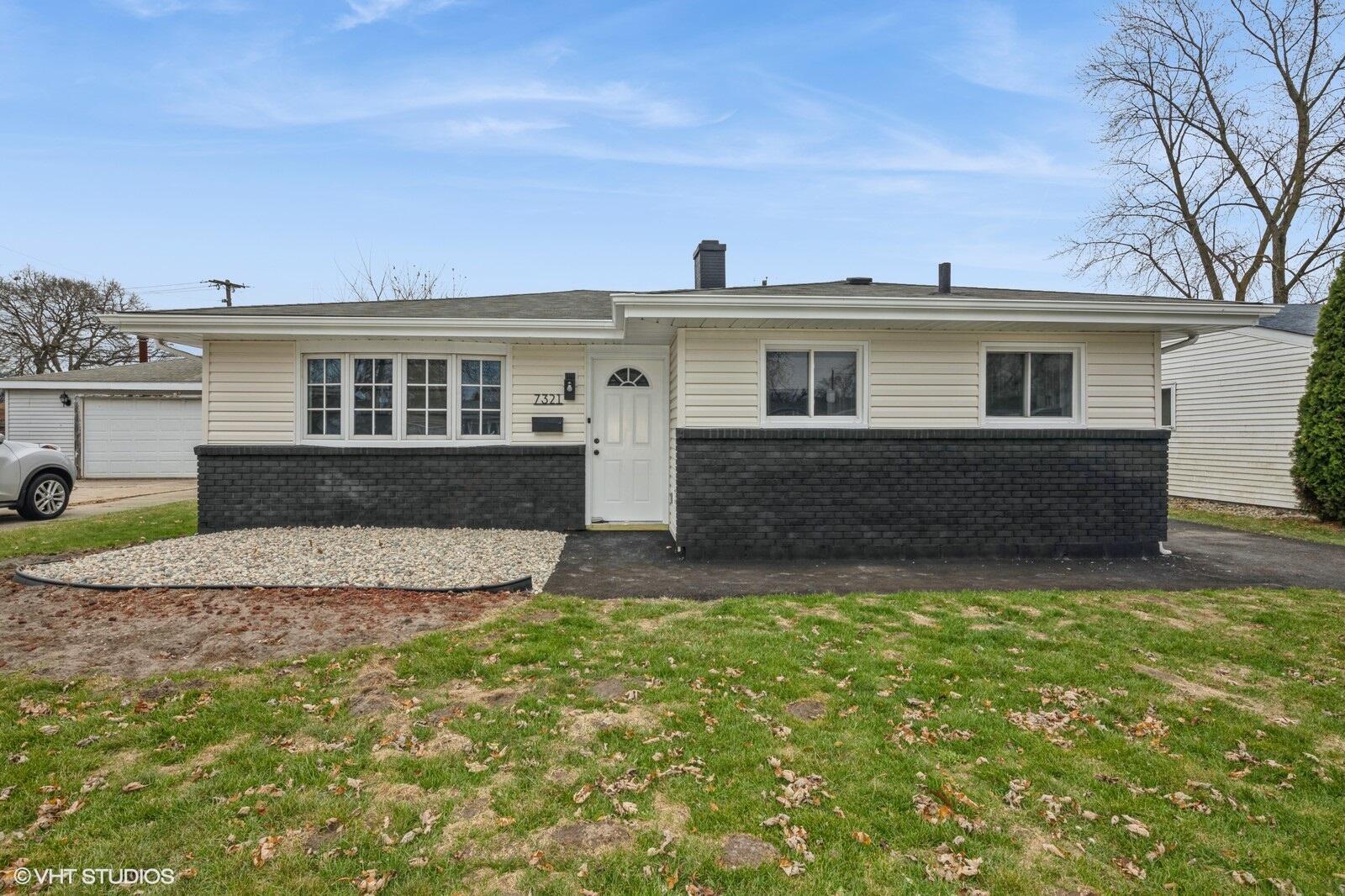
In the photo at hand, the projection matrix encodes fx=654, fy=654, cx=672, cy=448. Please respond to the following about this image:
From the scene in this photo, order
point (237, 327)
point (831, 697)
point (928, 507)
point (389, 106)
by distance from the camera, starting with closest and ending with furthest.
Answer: point (831, 697) → point (928, 507) → point (237, 327) → point (389, 106)

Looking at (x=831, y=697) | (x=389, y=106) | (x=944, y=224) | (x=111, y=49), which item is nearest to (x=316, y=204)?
(x=389, y=106)

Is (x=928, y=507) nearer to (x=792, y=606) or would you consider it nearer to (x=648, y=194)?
(x=792, y=606)

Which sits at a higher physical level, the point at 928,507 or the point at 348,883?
the point at 928,507

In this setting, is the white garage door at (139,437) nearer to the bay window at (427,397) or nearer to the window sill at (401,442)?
the window sill at (401,442)

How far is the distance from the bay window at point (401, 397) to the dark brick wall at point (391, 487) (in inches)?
10.6

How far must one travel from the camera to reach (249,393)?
809cm

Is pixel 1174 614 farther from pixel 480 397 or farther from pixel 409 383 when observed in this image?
pixel 409 383

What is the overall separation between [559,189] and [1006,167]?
11.5 metres

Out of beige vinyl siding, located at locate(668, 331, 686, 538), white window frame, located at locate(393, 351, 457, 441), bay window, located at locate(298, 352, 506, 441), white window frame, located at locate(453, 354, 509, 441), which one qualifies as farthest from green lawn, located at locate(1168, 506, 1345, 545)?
white window frame, located at locate(393, 351, 457, 441)

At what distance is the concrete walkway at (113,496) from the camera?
988cm

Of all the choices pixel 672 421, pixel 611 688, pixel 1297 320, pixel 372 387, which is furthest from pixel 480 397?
pixel 1297 320

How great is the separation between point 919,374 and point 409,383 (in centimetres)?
619

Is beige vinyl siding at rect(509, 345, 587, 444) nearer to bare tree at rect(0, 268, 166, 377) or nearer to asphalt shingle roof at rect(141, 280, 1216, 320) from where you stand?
asphalt shingle roof at rect(141, 280, 1216, 320)

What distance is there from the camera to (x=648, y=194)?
1812 cm
